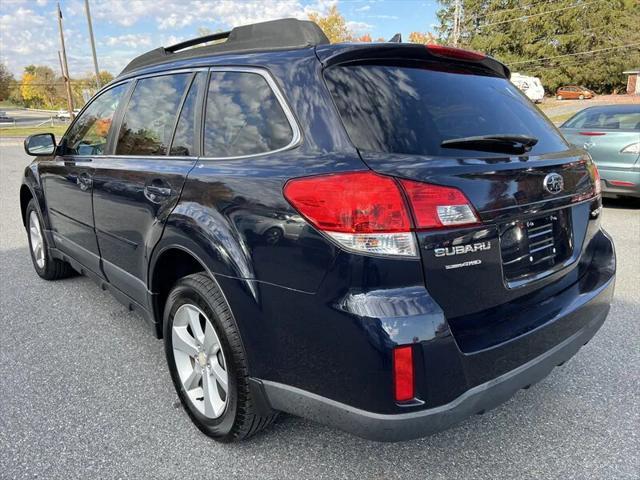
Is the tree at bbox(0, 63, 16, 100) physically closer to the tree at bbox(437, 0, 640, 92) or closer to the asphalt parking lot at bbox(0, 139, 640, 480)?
the tree at bbox(437, 0, 640, 92)

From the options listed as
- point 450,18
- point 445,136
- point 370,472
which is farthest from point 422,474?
point 450,18

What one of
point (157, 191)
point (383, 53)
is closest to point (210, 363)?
point (157, 191)

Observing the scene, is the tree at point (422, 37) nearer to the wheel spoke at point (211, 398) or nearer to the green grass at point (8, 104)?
the wheel spoke at point (211, 398)

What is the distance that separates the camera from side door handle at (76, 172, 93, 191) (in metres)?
3.35

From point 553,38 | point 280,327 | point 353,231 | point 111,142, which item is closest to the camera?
point 353,231

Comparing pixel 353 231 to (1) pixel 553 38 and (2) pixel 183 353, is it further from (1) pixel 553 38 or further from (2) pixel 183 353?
(1) pixel 553 38

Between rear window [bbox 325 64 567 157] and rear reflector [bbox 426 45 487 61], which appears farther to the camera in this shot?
rear reflector [bbox 426 45 487 61]

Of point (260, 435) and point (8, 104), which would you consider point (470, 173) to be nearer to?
point (260, 435)

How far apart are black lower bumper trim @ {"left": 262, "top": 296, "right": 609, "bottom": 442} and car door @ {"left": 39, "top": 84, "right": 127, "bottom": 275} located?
6.88ft

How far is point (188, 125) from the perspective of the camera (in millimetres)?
2561

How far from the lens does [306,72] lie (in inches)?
78.5

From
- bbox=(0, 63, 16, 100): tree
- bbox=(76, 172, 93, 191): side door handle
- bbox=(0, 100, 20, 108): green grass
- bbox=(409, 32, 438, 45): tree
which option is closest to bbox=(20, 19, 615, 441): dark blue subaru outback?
bbox=(76, 172, 93, 191): side door handle

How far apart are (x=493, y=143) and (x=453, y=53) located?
1.88ft

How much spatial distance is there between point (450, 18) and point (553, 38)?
38.7 feet
